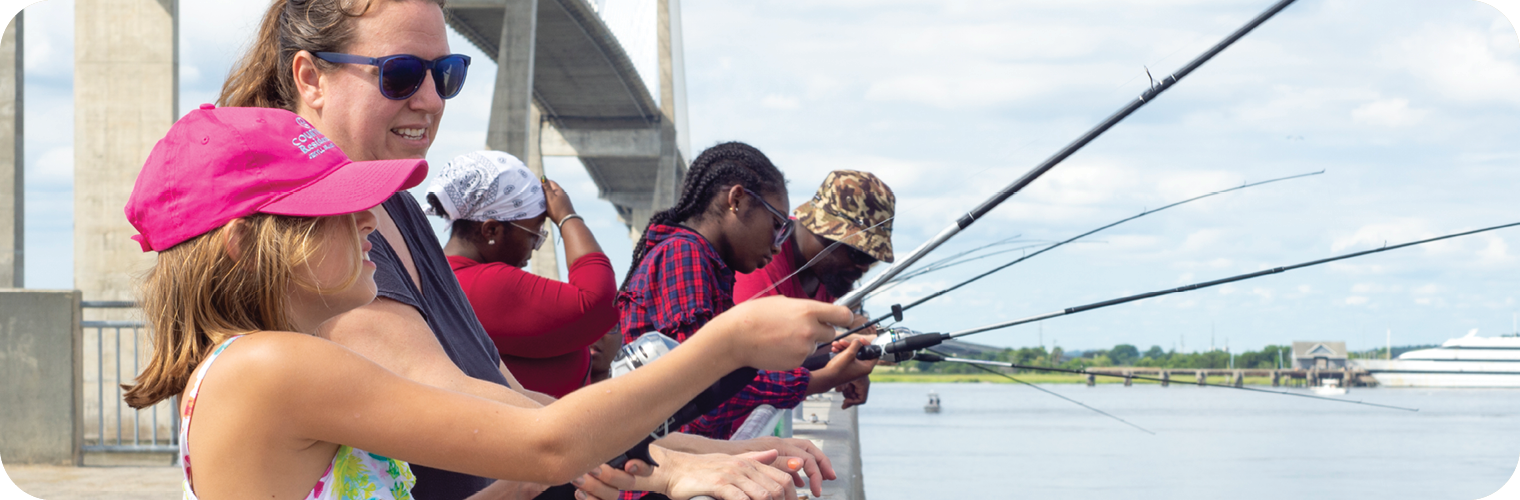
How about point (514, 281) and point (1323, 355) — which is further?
point (1323, 355)

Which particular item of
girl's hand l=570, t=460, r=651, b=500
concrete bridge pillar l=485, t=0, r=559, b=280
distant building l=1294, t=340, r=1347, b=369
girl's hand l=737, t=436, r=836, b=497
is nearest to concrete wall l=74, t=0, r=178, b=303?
girl's hand l=737, t=436, r=836, b=497

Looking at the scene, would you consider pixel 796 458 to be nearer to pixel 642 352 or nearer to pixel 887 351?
pixel 887 351

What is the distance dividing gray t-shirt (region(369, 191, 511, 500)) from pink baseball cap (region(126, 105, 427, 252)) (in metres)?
0.17

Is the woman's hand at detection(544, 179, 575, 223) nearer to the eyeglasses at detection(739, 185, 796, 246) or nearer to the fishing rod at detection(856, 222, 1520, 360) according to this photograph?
the eyeglasses at detection(739, 185, 796, 246)

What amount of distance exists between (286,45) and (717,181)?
140cm

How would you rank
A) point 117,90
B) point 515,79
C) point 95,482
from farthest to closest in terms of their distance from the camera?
point 515,79 < point 117,90 < point 95,482

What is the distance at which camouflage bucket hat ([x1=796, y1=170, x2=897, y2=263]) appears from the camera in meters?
3.70

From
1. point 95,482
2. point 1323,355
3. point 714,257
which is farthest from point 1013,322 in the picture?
point 1323,355

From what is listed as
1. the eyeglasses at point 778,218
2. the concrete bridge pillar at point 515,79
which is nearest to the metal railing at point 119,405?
the eyeglasses at point 778,218

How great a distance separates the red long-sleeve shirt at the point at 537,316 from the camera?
267 cm

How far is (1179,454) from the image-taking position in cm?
3531

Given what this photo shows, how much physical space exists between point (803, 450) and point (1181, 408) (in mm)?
63464

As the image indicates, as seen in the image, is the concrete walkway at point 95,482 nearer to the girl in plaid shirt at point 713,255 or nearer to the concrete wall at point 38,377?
the concrete wall at point 38,377

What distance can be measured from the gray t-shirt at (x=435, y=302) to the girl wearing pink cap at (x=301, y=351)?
12 centimetres
